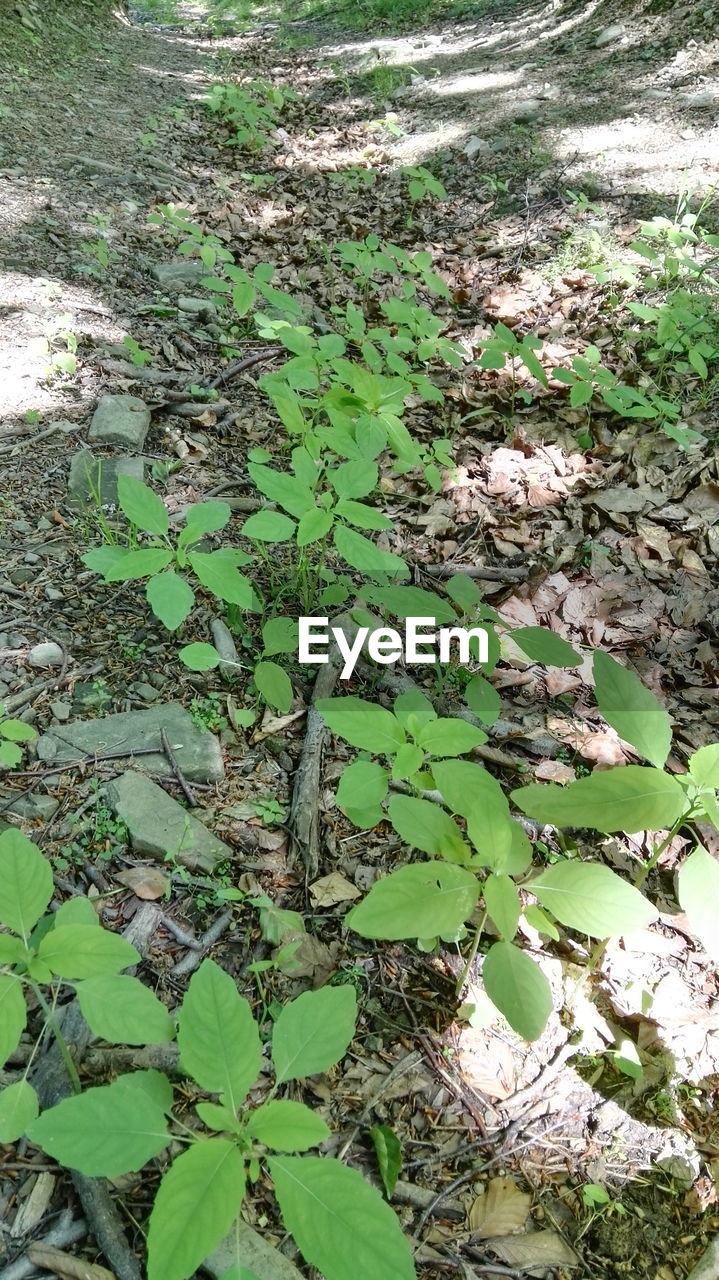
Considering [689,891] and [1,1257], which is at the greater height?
[689,891]

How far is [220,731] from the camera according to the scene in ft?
7.07

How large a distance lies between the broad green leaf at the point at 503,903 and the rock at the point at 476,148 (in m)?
6.72

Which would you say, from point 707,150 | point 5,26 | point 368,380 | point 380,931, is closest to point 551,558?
point 368,380

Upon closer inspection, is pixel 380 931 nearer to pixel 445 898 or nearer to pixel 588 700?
pixel 445 898

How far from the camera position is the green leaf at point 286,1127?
1.12m

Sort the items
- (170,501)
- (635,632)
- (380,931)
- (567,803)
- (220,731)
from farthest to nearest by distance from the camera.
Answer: (170,501) → (635,632) → (220,731) → (567,803) → (380,931)

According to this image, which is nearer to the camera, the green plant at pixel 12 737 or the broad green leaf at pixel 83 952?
the broad green leaf at pixel 83 952

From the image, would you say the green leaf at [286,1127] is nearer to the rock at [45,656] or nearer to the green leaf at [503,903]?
the green leaf at [503,903]

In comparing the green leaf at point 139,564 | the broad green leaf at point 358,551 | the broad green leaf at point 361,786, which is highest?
the green leaf at point 139,564

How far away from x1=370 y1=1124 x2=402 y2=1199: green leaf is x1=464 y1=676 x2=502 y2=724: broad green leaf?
1009mm

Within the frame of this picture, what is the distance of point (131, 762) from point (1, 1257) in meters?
1.04

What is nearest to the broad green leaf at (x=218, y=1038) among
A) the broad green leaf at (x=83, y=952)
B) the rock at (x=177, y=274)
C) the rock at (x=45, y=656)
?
the broad green leaf at (x=83, y=952)

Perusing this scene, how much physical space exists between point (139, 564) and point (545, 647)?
1175 mm

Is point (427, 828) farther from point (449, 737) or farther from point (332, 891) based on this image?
point (332, 891)
